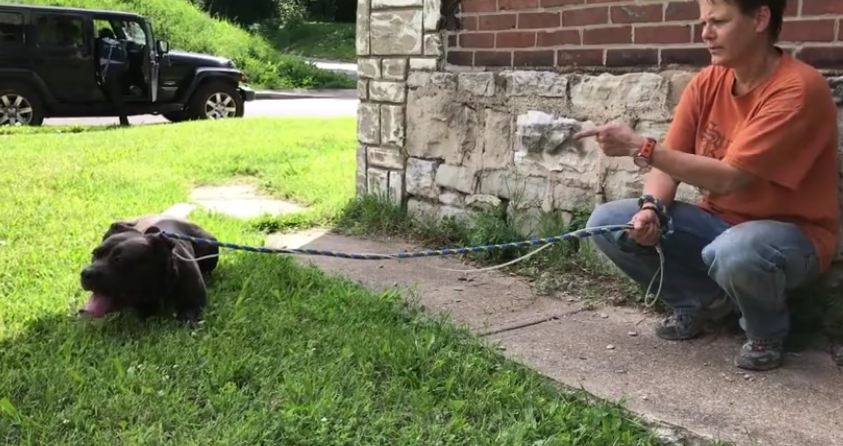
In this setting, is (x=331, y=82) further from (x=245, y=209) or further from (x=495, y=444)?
(x=495, y=444)

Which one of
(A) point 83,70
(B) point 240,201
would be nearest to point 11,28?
(A) point 83,70

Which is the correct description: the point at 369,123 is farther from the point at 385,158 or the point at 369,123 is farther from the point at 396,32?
the point at 396,32

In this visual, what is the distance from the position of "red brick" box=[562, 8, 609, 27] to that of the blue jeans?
41.2 inches

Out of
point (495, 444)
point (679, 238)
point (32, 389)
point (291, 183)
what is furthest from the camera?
point (291, 183)

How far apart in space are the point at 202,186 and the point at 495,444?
15.0 ft

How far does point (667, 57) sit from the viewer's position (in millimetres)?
3533

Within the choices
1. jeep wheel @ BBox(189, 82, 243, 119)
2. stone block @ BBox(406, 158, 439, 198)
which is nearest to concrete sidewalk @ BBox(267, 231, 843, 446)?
stone block @ BBox(406, 158, 439, 198)

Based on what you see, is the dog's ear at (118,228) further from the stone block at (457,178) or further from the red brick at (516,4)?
the red brick at (516,4)

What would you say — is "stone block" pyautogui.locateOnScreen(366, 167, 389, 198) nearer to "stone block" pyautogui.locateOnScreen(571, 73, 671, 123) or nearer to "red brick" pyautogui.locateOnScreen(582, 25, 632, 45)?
"stone block" pyautogui.locateOnScreen(571, 73, 671, 123)

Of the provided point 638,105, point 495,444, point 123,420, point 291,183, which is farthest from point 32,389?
point 291,183

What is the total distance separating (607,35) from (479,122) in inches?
35.2

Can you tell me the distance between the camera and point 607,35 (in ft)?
12.5

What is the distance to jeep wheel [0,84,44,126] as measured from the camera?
10.5m

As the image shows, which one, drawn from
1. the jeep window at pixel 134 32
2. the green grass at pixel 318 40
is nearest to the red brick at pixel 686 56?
the jeep window at pixel 134 32
